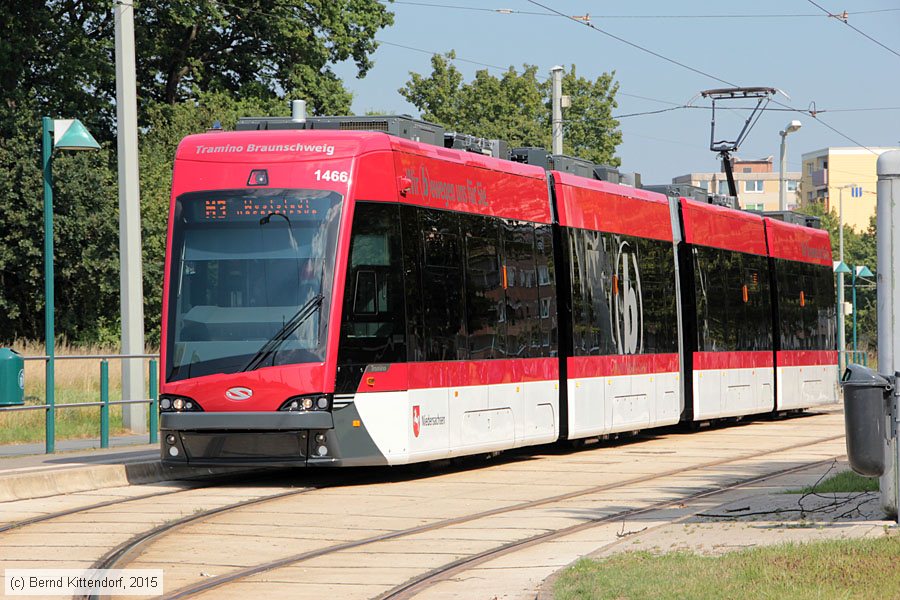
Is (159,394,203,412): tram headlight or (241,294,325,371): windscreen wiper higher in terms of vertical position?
(241,294,325,371): windscreen wiper

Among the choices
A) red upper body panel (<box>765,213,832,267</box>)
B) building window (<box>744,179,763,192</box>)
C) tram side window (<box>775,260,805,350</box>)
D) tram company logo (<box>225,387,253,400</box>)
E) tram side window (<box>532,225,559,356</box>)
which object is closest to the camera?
tram company logo (<box>225,387,253,400</box>)

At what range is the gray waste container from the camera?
35.7ft

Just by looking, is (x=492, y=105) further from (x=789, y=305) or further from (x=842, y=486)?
(x=842, y=486)

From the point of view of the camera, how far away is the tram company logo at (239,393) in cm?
1540

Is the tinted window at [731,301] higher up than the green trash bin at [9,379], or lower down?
higher up

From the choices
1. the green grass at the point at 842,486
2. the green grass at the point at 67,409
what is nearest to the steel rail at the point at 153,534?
the green grass at the point at 842,486

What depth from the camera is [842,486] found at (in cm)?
1417

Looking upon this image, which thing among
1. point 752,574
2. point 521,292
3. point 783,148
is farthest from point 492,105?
point 752,574

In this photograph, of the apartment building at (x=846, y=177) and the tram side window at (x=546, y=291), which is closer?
the tram side window at (x=546, y=291)

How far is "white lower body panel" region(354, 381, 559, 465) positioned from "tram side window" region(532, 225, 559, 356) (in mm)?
528

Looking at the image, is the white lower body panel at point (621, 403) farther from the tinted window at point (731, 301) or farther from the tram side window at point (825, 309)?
the tram side window at point (825, 309)

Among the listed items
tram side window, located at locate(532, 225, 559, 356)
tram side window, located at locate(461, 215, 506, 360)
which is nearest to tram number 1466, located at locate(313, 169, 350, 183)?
tram side window, located at locate(461, 215, 506, 360)

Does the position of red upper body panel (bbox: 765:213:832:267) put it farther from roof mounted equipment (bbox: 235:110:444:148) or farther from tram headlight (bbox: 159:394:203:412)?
tram headlight (bbox: 159:394:203:412)

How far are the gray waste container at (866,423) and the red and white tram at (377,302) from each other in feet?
19.2
